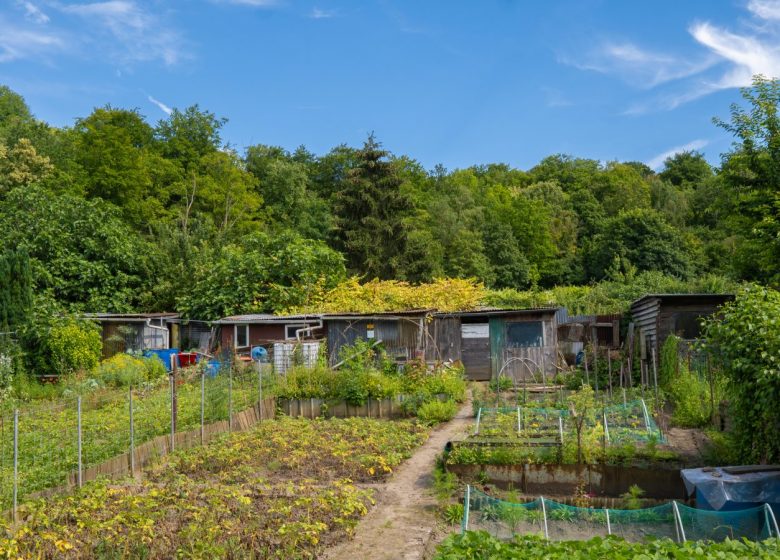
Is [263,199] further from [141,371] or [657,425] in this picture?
[657,425]

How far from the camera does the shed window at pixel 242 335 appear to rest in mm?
24062

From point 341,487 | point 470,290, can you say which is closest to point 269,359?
point 470,290

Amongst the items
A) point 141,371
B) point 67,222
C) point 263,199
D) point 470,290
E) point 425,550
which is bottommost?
point 425,550

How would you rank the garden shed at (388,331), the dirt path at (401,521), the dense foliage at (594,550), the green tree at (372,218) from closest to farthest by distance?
the dense foliage at (594,550), the dirt path at (401,521), the garden shed at (388,331), the green tree at (372,218)

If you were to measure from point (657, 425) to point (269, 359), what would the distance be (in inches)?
457

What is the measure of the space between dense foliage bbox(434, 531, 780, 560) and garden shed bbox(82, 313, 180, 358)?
22.3 m

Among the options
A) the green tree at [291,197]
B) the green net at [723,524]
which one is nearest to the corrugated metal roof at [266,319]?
the green net at [723,524]

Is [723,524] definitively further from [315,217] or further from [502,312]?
[315,217]

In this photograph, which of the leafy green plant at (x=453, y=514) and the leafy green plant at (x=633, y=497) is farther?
the leafy green plant at (x=453, y=514)

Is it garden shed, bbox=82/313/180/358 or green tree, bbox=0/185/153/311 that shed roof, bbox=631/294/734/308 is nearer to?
garden shed, bbox=82/313/180/358

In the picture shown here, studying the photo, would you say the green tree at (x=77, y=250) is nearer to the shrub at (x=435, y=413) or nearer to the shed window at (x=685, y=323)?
the shrub at (x=435, y=413)

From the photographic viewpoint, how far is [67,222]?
3134 centimetres

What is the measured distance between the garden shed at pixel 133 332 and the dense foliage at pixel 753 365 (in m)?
21.7

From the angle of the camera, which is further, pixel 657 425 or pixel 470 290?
pixel 470 290
